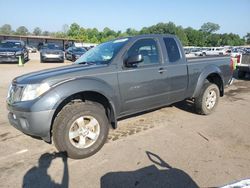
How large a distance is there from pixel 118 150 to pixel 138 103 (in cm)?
98

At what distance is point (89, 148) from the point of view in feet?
13.2

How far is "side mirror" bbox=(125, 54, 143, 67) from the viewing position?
4.33m

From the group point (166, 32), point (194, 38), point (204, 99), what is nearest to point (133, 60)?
point (204, 99)

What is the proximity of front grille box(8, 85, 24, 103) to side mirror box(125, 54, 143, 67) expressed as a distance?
5.68 ft

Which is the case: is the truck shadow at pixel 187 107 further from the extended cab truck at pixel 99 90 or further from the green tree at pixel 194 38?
the green tree at pixel 194 38

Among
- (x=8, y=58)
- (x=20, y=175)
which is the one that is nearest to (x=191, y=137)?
(x=20, y=175)

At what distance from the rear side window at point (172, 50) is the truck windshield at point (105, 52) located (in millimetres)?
986

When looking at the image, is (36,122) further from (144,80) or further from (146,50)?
(146,50)

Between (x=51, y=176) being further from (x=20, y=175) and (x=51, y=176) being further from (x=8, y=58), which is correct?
(x=8, y=58)

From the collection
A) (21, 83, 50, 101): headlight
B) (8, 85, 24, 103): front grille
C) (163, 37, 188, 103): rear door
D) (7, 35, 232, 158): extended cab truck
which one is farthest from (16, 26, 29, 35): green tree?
(21, 83, 50, 101): headlight

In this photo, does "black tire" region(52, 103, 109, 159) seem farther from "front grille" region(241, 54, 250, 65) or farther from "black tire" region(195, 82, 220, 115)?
"front grille" region(241, 54, 250, 65)

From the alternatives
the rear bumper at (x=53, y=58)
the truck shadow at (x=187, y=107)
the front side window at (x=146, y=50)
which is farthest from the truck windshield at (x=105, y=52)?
the rear bumper at (x=53, y=58)

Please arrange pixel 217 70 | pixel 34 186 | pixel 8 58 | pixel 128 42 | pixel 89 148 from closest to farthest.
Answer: pixel 34 186
pixel 89 148
pixel 128 42
pixel 217 70
pixel 8 58

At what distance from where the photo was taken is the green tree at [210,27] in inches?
5851
